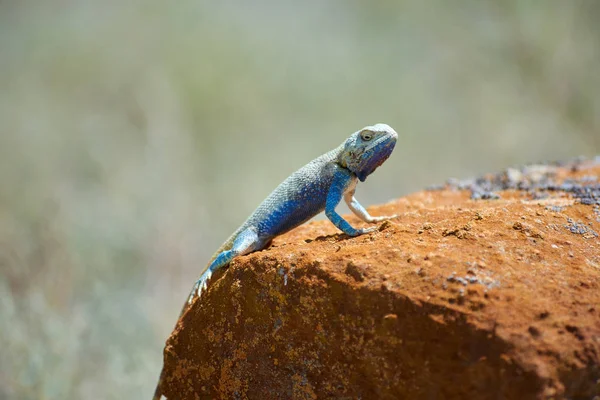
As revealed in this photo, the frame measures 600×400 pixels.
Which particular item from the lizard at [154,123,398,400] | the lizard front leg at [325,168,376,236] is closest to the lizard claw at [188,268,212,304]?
the lizard at [154,123,398,400]

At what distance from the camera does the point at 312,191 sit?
12.9 ft

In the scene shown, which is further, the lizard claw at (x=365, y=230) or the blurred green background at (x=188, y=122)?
the blurred green background at (x=188, y=122)

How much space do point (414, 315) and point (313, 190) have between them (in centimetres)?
152

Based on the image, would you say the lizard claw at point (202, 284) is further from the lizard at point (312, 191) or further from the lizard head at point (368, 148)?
the lizard head at point (368, 148)

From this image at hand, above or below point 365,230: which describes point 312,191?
above

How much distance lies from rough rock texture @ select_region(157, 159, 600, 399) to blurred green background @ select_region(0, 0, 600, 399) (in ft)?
10.7

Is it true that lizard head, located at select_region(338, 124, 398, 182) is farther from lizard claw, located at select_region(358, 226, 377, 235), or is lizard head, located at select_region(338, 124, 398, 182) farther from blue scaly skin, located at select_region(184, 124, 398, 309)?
lizard claw, located at select_region(358, 226, 377, 235)

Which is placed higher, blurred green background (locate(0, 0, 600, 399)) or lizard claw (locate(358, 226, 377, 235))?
blurred green background (locate(0, 0, 600, 399))

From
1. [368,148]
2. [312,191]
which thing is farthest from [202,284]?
[368,148]

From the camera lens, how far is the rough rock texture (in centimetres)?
243

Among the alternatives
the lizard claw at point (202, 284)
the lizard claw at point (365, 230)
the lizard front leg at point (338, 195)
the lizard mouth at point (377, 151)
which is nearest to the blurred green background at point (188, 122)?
the lizard claw at point (202, 284)

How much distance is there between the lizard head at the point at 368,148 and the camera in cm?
379

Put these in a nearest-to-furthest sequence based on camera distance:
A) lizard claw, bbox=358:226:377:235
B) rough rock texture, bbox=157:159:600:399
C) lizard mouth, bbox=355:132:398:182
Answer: rough rock texture, bbox=157:159:600:399 < lizard claw, bbox=358:226:377:235 < lizard mouth, bbox=355:132:398:182

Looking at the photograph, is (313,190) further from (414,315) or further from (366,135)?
(414,315)
